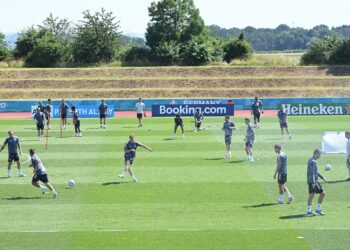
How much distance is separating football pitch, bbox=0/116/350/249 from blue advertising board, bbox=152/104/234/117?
15.8m

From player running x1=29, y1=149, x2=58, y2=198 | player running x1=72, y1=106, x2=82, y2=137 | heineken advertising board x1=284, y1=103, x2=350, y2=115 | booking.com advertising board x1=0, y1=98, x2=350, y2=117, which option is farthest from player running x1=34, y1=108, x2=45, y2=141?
heineken advertising board x1=284, y1=103, x2=350, y2=115

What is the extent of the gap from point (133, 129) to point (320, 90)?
2966 cm

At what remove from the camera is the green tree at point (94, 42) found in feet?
258

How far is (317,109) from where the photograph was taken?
5303 centimetres

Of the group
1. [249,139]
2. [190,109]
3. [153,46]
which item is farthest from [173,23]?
[249,139]

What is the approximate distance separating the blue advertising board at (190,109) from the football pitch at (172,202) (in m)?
15.8

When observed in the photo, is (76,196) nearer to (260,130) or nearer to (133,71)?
(260,130)

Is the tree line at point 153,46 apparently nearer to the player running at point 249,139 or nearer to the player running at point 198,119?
the player running at point 198,119

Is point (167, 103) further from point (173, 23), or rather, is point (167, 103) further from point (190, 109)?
point (173, 23)

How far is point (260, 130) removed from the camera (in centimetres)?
4291

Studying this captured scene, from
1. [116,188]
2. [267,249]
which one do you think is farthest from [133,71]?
[267,249]

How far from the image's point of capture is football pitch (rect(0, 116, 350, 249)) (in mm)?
18672

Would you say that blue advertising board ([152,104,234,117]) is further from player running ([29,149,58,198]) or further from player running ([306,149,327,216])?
player running ([306,149,327,216])

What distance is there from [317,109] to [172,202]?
3221 cm
